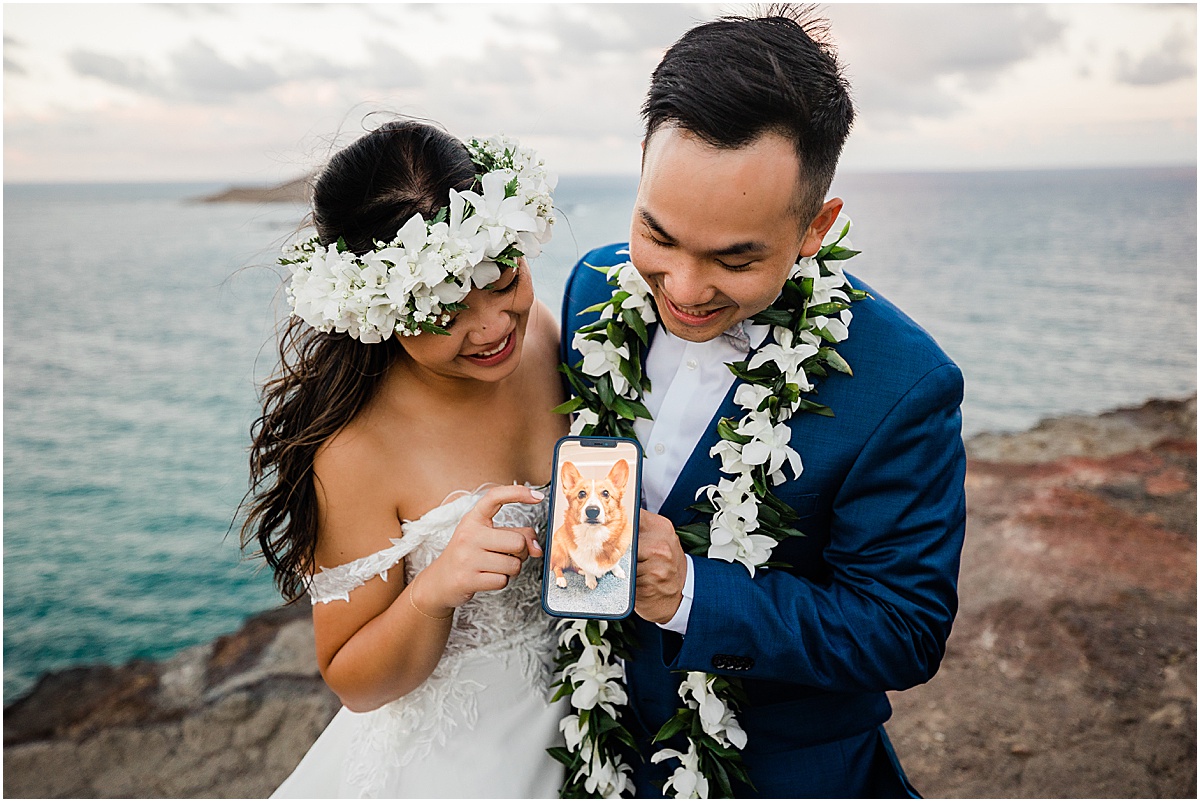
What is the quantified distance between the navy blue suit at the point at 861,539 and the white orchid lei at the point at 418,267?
2.44 feet

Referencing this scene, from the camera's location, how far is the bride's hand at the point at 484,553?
6.62 feet

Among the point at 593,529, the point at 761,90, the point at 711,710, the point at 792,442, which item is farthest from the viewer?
the point at 711,710

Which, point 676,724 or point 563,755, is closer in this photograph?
point 676,724

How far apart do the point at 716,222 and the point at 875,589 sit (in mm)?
1002

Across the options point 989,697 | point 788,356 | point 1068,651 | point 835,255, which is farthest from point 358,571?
point 1068,651

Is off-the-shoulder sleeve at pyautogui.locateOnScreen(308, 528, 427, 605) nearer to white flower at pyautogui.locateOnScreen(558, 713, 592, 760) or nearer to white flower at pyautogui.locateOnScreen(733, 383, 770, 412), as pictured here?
white flower at pyautogui.locateOnScreen(558, 713, 592, 760)

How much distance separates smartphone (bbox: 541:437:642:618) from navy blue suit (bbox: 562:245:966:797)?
0.26 m

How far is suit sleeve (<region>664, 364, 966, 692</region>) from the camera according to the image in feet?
6.81

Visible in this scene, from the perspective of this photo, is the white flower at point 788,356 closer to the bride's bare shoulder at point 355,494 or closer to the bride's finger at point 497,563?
the bride's finger at point 497,563

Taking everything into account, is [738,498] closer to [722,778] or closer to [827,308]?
[827,308]

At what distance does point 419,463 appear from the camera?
246cm

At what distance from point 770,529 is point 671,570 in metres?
0.36

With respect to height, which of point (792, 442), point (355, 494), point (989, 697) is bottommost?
point (989, 697)

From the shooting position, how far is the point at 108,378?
52.2 ft
